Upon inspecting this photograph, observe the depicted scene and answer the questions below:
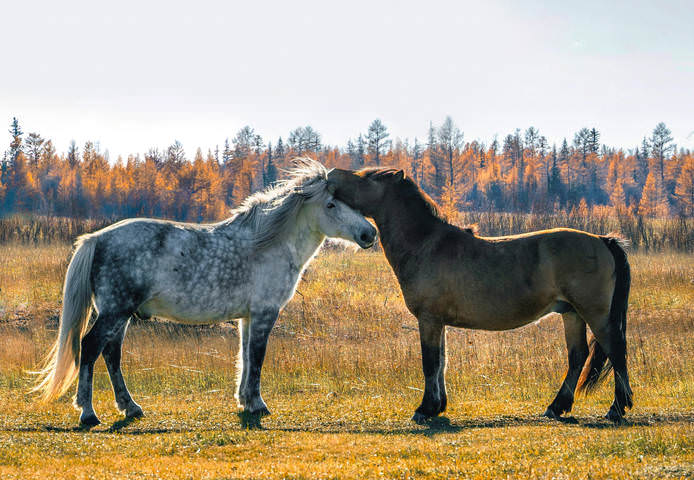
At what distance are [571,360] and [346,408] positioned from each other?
2974 millimetres

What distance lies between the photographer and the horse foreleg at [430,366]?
7207 mm

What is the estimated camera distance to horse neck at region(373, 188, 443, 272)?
300 inches

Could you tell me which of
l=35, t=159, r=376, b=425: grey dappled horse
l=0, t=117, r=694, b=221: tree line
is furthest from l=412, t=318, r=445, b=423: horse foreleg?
l=0, t=117, r=694, b=221: tree line

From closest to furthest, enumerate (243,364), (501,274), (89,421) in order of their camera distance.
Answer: (89,421)
(501,274)
(243,364)

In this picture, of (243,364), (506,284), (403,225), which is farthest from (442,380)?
(243,364)

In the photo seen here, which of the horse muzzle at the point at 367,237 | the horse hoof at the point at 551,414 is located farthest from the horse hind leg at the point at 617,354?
the horse muzzle at the point at 367,237

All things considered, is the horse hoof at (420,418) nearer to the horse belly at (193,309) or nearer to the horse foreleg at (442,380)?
the horse foreleg at (442,380)

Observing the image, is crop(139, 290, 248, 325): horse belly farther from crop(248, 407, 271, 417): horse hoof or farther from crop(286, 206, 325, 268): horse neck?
crop(248, 407, 271, 417): horse hoof

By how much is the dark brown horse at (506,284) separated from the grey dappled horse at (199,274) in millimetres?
708

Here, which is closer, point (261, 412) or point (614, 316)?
point (614, 316)

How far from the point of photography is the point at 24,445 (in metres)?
5.89

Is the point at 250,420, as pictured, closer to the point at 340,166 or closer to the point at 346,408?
the point at 346,408

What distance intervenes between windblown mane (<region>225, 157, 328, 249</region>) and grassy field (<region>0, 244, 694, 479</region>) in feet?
7.65

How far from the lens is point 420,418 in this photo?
7.16 meters
